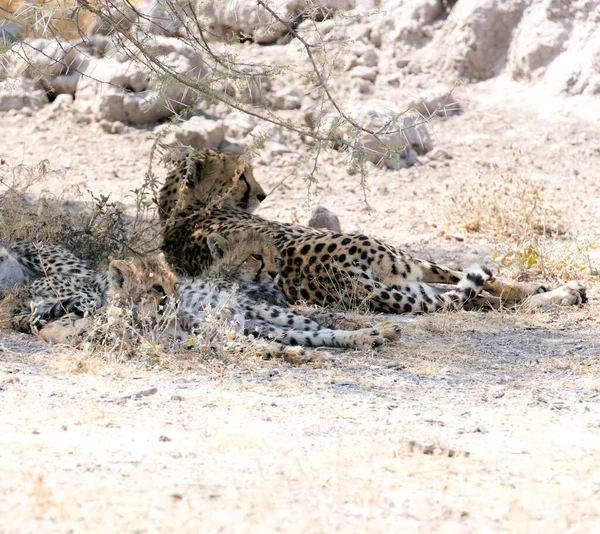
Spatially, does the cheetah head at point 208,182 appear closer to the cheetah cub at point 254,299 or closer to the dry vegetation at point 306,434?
the cheetah cub at point 254,299

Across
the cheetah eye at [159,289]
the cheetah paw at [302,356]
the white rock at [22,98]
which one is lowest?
the cheetah paw at [302,356]

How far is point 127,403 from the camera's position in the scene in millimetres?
4066

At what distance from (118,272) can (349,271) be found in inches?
68.0

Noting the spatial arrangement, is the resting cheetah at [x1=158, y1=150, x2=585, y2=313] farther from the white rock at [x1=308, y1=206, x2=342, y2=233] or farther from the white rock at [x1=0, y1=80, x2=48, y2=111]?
the white rock at [x1=0, y1=80, x2=48, y2=111]

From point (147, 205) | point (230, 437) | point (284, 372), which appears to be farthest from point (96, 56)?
point (230, 437)

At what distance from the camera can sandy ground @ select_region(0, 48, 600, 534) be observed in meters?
2.79

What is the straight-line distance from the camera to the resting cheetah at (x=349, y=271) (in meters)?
6.31

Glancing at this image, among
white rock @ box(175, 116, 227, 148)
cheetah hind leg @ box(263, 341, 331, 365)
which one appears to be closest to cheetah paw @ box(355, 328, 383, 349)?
cheetah hind leg @ box(263, 341, 331, 365)

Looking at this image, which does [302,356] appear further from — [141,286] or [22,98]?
[22,98]

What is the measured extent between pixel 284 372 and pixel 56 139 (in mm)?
7409

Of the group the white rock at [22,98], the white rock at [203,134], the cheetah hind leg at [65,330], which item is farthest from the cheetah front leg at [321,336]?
the white rock at [22,98]

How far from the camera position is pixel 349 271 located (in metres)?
6.28

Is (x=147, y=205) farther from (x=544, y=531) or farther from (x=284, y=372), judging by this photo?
(x=544, y=531)

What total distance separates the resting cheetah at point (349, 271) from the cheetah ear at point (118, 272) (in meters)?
1.34
